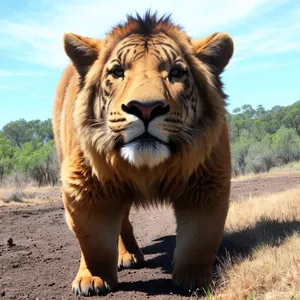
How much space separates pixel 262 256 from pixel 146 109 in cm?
A: 226

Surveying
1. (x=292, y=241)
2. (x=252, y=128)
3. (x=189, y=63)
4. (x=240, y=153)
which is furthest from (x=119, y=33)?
(x=252, y=128)

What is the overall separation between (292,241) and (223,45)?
2404mm

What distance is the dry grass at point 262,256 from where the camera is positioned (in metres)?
3.98

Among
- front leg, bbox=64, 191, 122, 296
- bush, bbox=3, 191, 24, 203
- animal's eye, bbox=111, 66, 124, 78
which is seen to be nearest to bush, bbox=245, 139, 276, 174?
bush, bbox=3, 191, 24, 203

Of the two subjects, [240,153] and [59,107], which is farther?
[240,153]

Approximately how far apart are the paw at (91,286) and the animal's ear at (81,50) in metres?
2.07

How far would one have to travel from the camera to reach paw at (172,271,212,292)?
15.4 ft

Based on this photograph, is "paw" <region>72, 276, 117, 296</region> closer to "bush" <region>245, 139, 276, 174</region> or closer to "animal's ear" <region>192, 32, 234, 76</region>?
"animal's ear" <region>192, 32, 234, 76</region>

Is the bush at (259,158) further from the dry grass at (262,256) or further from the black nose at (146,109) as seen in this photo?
the black nose at (146,109)

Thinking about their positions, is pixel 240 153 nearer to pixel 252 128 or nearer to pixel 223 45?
pixel 252 128

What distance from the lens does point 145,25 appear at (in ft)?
16.0

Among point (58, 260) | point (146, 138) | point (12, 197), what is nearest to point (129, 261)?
point (58, 260)

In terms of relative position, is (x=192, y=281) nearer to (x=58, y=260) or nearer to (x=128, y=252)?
(x=128, y=252)

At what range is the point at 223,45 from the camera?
4.93 m
